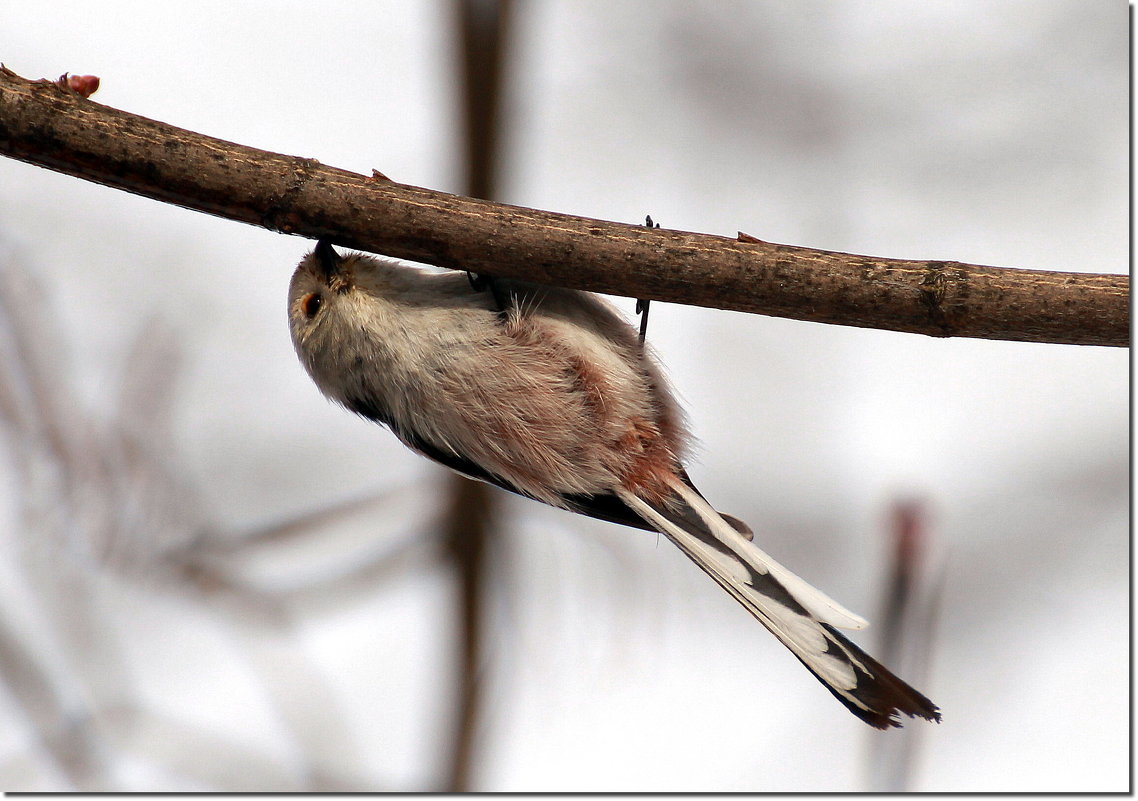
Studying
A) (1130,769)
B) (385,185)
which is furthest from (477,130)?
(1130,769)

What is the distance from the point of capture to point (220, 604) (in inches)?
181

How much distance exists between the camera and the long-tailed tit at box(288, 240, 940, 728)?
115 inches

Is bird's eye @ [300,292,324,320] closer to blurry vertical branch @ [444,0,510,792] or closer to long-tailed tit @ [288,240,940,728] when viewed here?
long-tailed tit @ [288,240,940,728]

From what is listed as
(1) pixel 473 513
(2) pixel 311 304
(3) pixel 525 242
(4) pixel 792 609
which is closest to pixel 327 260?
(2) pixel 311 304

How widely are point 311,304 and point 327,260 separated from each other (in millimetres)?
164

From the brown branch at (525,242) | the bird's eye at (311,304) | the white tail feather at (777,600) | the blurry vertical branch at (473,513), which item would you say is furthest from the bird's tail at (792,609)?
the blurry vertical branch at (473,513)

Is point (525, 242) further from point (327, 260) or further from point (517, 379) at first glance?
point (327, 260)

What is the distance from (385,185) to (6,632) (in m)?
3.38

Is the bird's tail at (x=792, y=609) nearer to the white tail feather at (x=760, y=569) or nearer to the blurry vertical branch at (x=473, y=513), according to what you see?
the white tail feather at (x=760, y=569)

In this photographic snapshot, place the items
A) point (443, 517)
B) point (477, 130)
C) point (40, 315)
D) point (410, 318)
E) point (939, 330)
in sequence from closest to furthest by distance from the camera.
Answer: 1. point (939, 330)
2. point (410, 318)
3. point (40, 315)
4. point (477, 130)
5. point (443, 517)

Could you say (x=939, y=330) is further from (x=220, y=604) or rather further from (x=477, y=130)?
(x=220, y=604)

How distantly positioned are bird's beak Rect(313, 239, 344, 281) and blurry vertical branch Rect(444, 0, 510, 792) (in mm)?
1568

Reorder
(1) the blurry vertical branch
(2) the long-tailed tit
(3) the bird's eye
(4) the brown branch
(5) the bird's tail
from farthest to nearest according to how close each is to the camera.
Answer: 1. (1) the blurry vertical branch
2. (3) the bird's eye
3. (2) the long-tailed tit
4. (5) the bird's tail
5. (4) the brown branch

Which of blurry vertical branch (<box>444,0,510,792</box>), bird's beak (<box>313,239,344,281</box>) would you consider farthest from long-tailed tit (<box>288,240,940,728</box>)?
blurry vertical branch (<box>444,0,510,792</box>)
